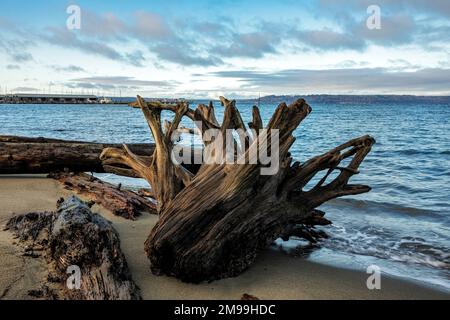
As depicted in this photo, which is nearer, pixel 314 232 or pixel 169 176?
pixel 169 176

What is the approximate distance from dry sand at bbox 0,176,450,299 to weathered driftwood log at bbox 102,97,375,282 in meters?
0.19

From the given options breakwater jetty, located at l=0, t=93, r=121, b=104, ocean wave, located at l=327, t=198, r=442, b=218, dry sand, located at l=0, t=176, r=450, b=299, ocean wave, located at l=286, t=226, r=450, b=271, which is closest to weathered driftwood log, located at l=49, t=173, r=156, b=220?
dry sand, located at l=0, t=176, r=450, b=299

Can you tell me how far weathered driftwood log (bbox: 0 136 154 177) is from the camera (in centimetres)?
911

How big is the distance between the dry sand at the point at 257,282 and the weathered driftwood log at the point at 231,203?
19cm

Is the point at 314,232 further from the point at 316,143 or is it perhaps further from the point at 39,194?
the point at 316,143

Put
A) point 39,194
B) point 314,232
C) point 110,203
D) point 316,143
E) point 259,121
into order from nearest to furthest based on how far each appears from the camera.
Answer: point 259,121, point 314,232, point 110,203, point 39,194, point 316,143

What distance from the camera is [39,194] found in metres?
8.09

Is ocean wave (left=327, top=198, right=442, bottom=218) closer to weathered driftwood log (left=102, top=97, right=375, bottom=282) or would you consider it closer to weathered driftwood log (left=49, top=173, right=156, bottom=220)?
weathered driftwood log (left=102, top=97, right=375, bottom=282)

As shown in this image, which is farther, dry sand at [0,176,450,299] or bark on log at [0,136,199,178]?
bark on log at [0,136,199,178]

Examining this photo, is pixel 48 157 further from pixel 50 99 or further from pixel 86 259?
pixel 50 99

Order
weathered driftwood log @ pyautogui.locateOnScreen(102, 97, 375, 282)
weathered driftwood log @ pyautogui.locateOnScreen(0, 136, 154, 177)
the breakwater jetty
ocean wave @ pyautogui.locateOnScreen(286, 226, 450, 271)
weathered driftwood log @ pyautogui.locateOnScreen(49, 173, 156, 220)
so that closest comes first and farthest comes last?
weathered driftwood log @ pyautogui.locateOnScreen(102, 97, 375, 282), ocean wave @ pyautogui.locateOnScreen(286, 226, 450, 271), weathered driftwood log @ pyautogui.locateOnScreen(49, 173, 156, 220), weathered driftwood log @ pyautogui.locateOnScreen(0, 136, 154, 177), the breakwater jetty

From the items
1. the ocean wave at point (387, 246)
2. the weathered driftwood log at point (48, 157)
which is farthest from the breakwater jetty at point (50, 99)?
the ocean wave at point (387, 246)
